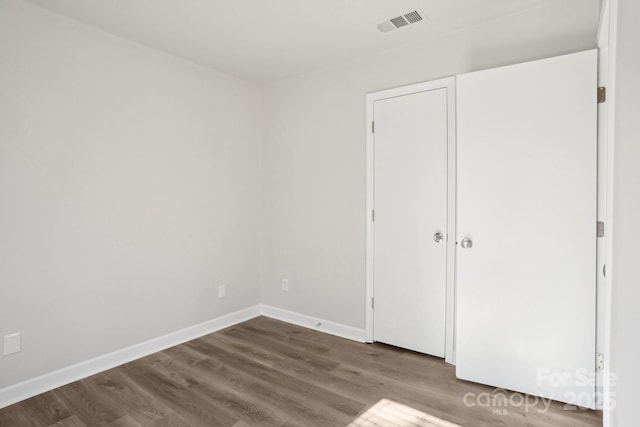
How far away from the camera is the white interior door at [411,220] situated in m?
2.86

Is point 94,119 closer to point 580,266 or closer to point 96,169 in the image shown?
point 96,169

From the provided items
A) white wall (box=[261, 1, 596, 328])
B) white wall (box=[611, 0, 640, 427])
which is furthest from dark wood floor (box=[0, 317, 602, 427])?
white wall (box=[611, 0, 640, 427])

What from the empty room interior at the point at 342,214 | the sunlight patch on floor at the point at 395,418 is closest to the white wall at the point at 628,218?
the empty room interior at the point at 342,214

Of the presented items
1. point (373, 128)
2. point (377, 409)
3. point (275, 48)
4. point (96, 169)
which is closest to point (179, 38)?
point (275, 48)

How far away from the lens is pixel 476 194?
2.46 metres

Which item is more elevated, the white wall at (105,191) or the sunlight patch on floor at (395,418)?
the white wall at (105,191)

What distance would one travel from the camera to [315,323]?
12.0 ft

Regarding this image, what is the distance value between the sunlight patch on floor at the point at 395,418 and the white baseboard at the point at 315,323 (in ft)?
3.52

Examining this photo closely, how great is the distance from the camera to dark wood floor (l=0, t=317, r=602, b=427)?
6.93 ft

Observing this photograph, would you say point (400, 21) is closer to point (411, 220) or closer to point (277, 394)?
point (411, 220)

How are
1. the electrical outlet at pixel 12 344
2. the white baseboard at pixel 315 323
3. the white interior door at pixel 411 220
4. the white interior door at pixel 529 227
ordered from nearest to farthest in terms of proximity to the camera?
the white interior door at pixel 529 227 < the electrical outlet at pixel 12 344 < the white interior door at pixel 411 220 < the white baseboard at pixel 315 323

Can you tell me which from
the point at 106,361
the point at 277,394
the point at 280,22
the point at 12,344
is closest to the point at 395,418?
the point at 277,394

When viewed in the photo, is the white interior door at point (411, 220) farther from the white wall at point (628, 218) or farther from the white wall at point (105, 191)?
the white wall at point (105, 191)

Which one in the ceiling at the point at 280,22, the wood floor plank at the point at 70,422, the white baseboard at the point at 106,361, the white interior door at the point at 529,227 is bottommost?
the wood floor plank at the point at 70,422
